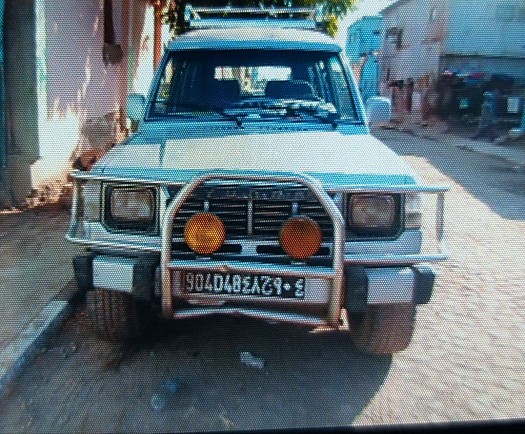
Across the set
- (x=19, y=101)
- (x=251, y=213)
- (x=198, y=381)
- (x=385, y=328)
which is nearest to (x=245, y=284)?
(x=251, y=213)

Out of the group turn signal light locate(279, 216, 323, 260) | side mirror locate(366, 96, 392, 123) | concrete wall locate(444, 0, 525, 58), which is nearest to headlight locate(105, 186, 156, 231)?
turn signal light locate(279, 216, 323, 260)

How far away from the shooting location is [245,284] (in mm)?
2648

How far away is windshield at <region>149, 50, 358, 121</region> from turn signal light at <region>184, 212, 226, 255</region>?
4.81 feet

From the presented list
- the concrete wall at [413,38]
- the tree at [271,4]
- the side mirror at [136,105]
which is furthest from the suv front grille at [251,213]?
the concrete wall at [413,38]

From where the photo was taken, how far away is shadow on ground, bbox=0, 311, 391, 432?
2.59m

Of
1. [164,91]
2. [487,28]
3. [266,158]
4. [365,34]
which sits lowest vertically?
[266,158]

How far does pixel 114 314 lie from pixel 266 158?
3.98ft

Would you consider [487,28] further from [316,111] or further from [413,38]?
[316,111]

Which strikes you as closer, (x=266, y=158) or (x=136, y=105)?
(x=266, y=158)

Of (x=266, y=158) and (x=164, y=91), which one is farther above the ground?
(x=164, y=91)

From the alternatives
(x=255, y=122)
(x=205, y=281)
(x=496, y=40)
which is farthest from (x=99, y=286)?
(x=496, y=40)

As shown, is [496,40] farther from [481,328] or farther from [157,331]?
[157,331]

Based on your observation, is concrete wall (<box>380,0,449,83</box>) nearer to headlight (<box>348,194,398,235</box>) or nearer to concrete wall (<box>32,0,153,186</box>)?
concrete wall (<box>32,0,153,186</box>)

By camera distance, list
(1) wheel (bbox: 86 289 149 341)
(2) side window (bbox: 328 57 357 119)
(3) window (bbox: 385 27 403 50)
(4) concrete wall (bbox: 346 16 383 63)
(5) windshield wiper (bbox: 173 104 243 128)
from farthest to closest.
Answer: (4) concrete wall (bbox: 346 16 383 63)
(3) window (bbox: 385 27 403 50)
(2) side window (bbox: 328 57 357 119)
(5) windshield wiper (bbox: 173 104 243 128)
(1) wheel (bbox: 86 289 149 341)
